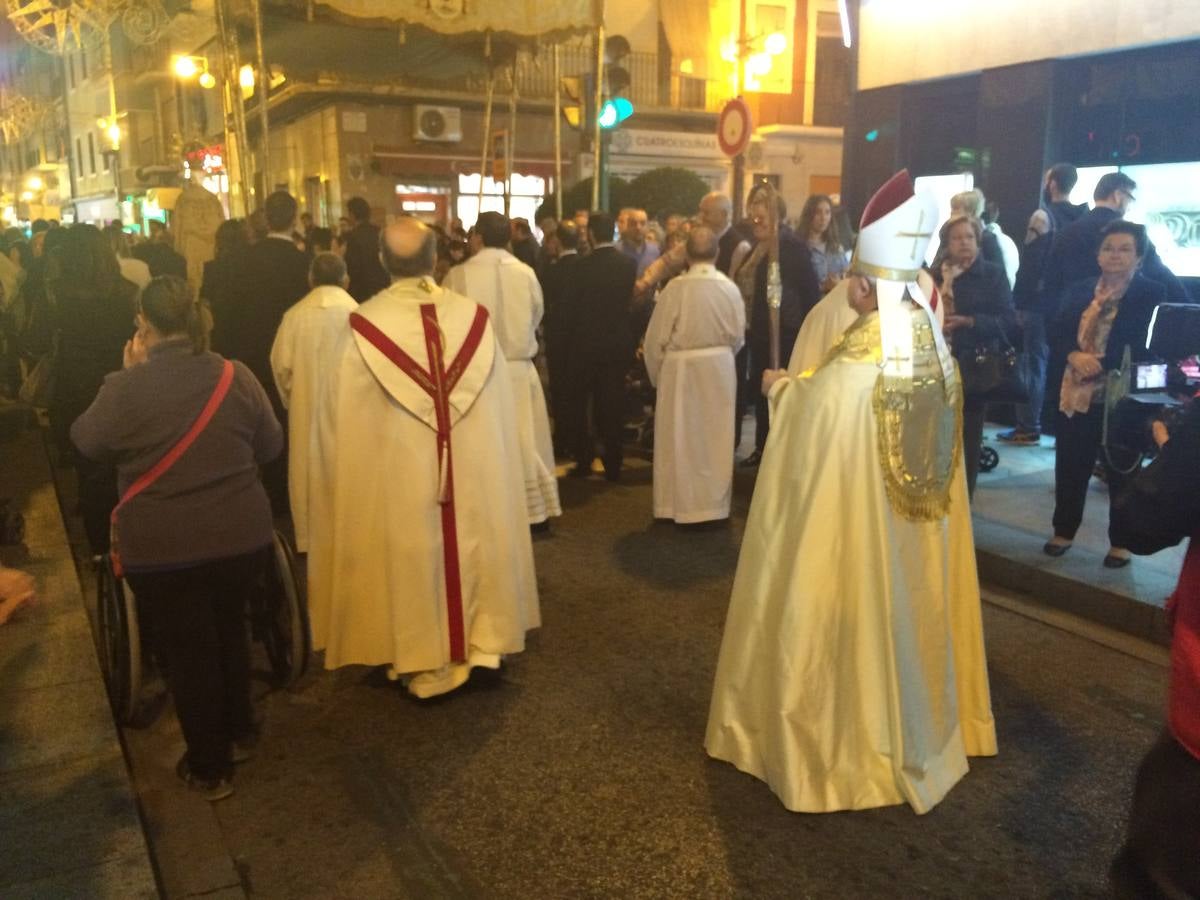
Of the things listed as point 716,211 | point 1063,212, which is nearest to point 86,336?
point 716,211

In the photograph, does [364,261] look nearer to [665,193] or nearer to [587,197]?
[587,197]

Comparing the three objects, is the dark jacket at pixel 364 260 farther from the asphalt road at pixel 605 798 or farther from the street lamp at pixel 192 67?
the street lamp at pixel 192 67

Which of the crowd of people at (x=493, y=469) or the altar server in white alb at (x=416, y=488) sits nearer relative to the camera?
the crowd of people at (x=493, y=469)

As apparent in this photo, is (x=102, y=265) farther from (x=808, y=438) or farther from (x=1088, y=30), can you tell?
(x=1088, y=30)

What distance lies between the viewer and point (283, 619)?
4609 millimetres

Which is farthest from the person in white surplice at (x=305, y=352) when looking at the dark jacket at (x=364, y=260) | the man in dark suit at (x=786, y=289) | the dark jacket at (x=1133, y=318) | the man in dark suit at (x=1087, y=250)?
the man in dark suit at (x=1087, y=250)

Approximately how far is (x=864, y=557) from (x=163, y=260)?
351 inches

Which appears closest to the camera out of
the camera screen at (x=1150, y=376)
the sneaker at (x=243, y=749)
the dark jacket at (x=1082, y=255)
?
the sneaker at (x=243, y=749)

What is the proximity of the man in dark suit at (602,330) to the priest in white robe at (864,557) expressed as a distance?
4.55 m

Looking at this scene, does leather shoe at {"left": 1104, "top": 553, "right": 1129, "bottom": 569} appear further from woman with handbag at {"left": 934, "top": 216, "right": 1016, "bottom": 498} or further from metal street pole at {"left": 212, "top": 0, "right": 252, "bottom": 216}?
metal street pole at {"left": 212, "top": 0, "right": 252, "bottom": 216}

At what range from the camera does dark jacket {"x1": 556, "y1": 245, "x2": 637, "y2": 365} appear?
321 inches

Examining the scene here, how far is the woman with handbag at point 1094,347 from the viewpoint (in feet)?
19.5

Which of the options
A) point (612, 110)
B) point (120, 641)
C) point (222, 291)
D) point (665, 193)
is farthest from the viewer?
point (665, 193)

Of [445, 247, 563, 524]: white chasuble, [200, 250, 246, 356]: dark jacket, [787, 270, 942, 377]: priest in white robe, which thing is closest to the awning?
[200, 250, 246, 356]: dark jacket
